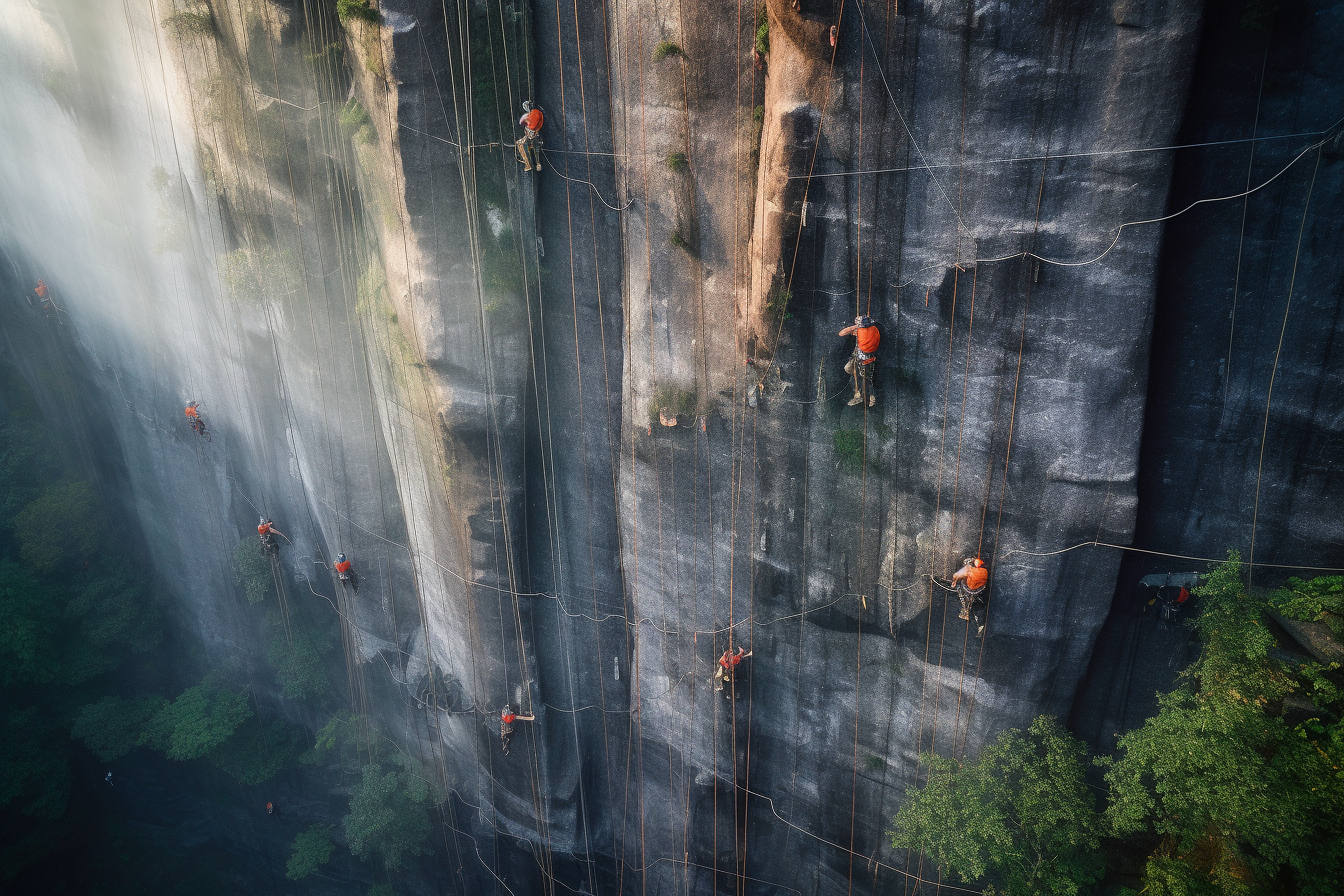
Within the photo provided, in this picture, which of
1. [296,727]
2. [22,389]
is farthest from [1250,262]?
[22,389]

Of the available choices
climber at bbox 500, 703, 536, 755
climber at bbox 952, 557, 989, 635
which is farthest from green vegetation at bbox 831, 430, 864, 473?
climber at bbox 500, 703, 536, 755

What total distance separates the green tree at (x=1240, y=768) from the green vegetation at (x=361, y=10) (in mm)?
14221

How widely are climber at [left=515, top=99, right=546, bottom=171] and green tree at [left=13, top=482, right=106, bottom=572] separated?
2212 cm

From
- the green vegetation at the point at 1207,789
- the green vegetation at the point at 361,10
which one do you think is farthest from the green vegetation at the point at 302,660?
the green vegetation at the point at 1207,789

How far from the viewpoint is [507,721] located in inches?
628

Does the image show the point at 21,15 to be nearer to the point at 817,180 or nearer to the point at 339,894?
the point at 817,180

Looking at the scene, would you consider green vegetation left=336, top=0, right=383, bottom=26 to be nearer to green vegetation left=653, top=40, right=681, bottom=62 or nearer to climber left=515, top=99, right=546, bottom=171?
climber left=515, top=99, right=546, bottom=171

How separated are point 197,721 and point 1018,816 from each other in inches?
854

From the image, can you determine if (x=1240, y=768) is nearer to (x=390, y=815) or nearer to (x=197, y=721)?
(x=390, y=815)

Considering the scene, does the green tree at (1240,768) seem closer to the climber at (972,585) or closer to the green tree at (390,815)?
the climber at (972,585)

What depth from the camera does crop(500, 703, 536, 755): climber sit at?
623 inches

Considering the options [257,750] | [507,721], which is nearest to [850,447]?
[507,721]

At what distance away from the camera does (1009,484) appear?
10352 mm

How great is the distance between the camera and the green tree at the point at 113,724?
72.9 ft
